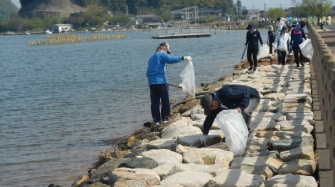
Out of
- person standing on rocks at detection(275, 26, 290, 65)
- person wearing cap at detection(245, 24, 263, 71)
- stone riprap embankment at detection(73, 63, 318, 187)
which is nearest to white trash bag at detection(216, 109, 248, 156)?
stone riprap embankment at detection(73, 63, 318, 187)

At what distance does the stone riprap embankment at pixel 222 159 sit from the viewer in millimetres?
6480

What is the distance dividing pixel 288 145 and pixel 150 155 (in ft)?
5.89

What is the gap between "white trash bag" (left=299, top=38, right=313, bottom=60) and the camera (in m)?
16.6

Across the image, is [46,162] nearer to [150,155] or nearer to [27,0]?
[150,155]

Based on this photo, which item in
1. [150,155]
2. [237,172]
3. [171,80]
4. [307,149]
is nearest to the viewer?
[237,172]

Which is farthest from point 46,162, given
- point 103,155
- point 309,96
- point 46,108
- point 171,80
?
point 171,80

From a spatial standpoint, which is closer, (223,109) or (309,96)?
(223,109)

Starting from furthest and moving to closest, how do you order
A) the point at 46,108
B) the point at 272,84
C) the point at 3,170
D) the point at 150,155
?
1. the point at 46,108
2. the point at 272,84
3. the point at 3,170
4. the point at 150,155

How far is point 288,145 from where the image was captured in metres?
7.66

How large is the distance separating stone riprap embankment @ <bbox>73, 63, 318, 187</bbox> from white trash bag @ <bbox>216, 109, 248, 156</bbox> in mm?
114

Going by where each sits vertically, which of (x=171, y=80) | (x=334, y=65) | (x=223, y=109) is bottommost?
(x=171, y=80)

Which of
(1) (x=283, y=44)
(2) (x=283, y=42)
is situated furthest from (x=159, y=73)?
(2) (x=283, y=42)

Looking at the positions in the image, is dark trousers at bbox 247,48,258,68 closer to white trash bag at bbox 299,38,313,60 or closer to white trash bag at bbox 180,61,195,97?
white trash bag at bbox 299,38,313,60

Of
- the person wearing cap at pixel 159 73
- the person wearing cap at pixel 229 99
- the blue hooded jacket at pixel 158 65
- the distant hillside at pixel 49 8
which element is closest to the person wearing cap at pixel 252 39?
the person wearing cap at pixel 159 73
